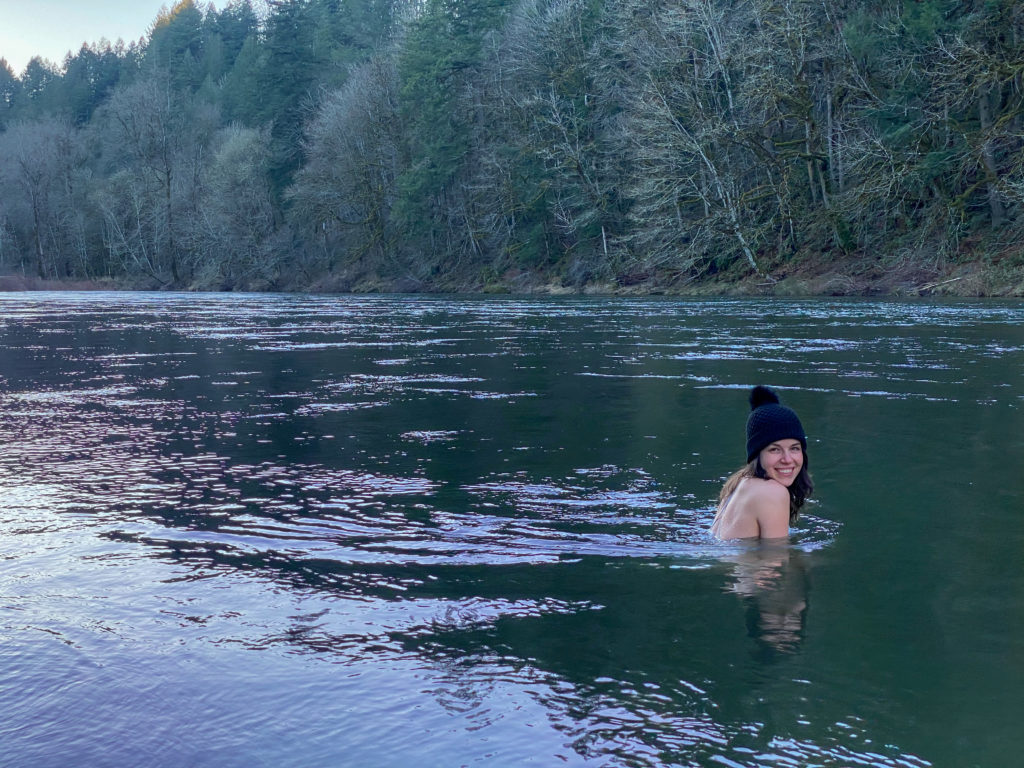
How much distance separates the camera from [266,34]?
86000 mm

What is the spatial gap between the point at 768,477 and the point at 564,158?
50343 millimetres

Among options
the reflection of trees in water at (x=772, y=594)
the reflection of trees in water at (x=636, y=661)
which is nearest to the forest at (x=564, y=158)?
the reflection of trees in water at (x=772, y=594)

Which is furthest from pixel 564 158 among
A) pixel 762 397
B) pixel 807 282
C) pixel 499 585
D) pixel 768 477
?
pixel 499 585

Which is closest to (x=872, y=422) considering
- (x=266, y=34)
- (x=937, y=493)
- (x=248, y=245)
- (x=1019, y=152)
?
(x=937, y=493)

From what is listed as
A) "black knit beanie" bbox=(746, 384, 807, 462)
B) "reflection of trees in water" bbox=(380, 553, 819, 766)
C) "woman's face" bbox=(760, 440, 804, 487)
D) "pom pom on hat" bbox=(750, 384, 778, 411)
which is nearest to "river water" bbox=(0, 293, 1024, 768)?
"reflection of trees in water" bbox=(380, 553, 819, 766)

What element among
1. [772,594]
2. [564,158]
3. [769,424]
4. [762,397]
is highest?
[564,158]

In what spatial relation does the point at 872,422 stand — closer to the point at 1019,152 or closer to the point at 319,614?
the point at 319,614

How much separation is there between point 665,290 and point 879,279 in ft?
36.2

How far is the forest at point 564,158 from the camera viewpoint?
3612 centimetres

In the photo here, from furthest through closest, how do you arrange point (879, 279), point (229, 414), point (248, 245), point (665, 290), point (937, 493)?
point (248, 245) → point (665, 290) → point (879, 279) → point (229, 414) → point (937, 493)

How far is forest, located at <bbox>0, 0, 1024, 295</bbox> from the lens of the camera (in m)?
36.1

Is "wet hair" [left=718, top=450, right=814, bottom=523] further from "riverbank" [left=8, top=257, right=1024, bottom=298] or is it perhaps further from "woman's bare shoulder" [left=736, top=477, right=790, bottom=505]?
"riverbank" [left=8, top=257, right=1024, bottom=298]

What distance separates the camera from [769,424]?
17.4 ft

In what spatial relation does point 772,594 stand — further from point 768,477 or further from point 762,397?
point 762,397
